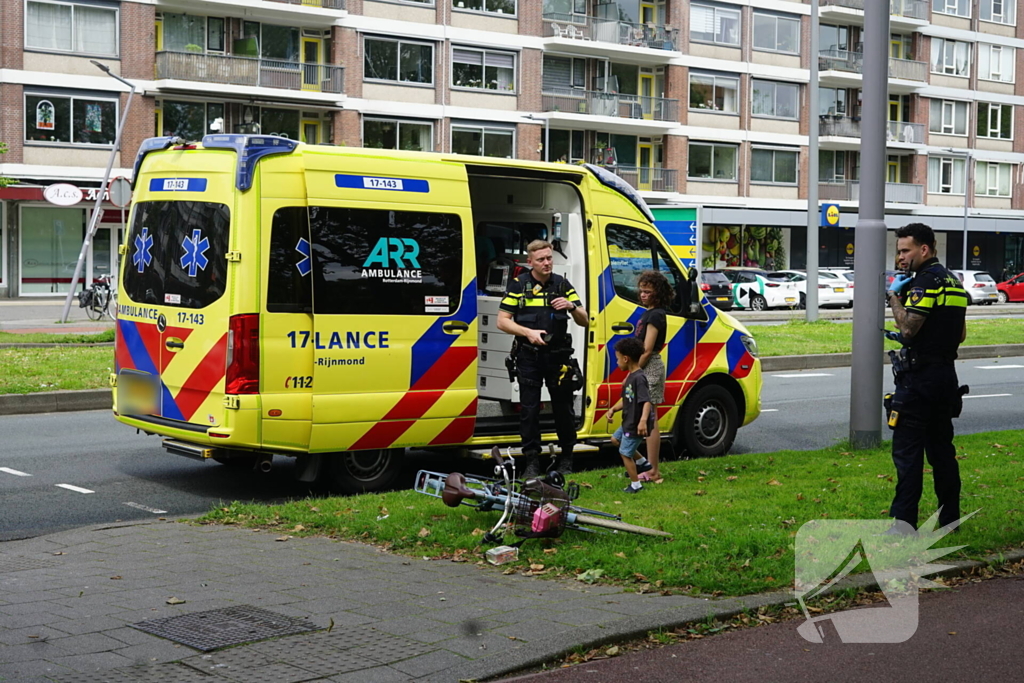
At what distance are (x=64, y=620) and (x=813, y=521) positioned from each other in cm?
435

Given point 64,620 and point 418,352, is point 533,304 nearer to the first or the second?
point 418,352

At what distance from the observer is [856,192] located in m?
62.2

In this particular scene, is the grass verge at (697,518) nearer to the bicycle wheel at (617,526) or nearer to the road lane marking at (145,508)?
the bicycle wheel at (617,526)

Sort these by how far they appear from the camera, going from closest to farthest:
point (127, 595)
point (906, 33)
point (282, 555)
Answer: point (127, 595) < point (282, 555) < point (906, 33)

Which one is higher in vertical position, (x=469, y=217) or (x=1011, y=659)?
(x=469, y=217)

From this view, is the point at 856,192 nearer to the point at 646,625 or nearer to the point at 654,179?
the point at 654,179

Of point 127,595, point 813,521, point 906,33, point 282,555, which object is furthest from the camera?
point 906,33

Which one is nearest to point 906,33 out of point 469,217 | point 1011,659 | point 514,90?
point 514,90

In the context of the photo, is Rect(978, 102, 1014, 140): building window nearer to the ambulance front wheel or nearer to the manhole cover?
the ambulance front wheel

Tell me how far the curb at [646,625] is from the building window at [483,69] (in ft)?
141

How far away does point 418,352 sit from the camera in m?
9.52

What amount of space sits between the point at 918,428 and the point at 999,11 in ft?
222

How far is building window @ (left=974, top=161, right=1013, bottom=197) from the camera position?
67369mm

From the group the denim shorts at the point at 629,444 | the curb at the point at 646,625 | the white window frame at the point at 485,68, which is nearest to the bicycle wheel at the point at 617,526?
the curb at the point at 646,625
